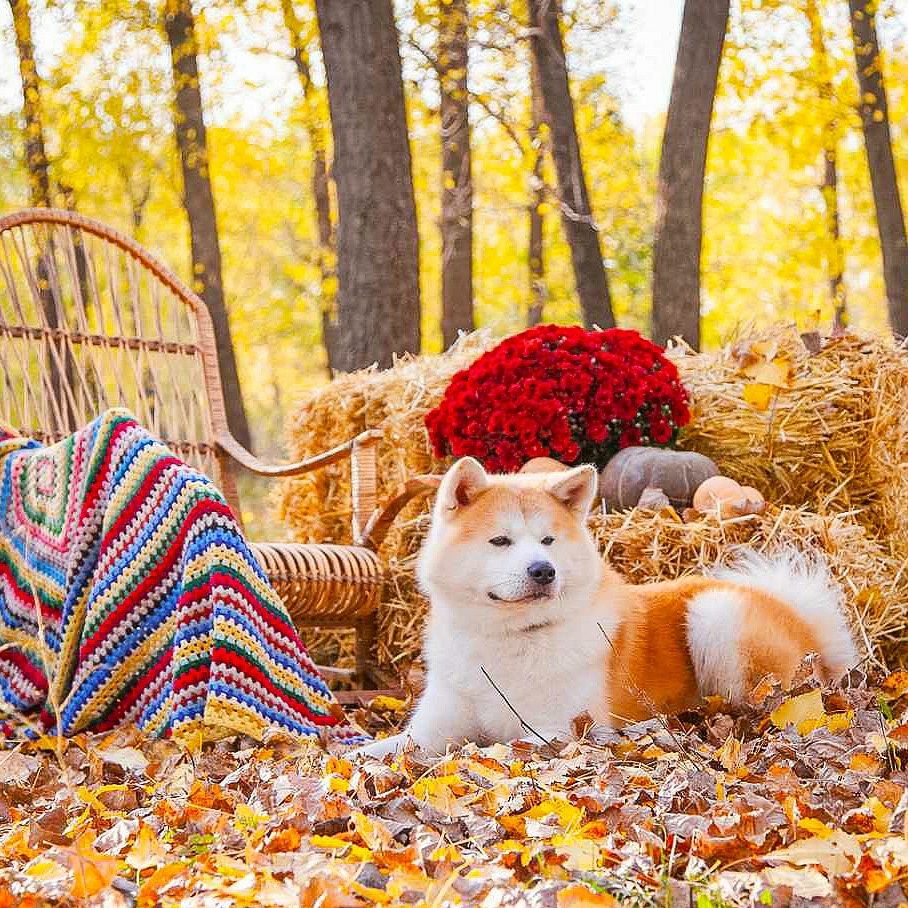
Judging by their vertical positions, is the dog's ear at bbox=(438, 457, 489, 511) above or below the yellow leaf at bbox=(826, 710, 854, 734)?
above

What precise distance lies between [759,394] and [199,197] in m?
7.52

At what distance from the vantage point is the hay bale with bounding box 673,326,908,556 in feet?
15.7

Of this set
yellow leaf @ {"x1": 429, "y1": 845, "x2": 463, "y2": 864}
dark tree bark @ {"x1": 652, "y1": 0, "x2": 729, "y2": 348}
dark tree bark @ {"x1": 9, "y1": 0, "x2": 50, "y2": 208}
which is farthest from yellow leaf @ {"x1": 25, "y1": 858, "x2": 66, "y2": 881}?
dark tree bark @ {"x1": 9, "y1": 0, "x2": 50, "y2": 208}

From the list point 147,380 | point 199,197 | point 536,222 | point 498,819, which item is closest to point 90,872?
point 498,819

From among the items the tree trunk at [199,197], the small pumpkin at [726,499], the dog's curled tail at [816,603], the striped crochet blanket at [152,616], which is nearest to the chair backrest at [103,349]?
the striped crochet blanket at [152,616]

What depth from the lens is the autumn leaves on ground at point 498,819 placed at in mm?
1792

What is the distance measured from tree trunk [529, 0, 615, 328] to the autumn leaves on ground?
5564mm

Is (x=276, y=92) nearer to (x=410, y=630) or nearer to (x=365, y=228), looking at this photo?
(x=365, y=228)

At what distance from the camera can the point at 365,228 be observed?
644 cm

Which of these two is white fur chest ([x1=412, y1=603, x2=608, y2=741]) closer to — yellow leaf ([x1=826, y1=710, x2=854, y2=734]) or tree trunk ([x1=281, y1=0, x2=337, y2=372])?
yellow leaf ([x1=826, y1=710, x2=854, y2=734])

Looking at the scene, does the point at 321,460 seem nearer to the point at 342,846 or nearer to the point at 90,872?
the point at 342,846

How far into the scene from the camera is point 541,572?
280cm

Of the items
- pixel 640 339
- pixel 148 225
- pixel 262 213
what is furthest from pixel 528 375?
pixel 148 225

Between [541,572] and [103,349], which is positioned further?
[103,349]
